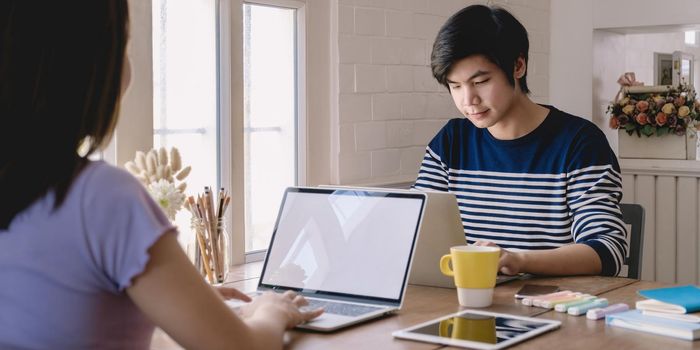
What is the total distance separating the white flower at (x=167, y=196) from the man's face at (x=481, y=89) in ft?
2.63

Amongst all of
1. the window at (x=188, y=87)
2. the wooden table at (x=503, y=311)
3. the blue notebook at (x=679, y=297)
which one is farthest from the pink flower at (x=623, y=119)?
the blue notebook at (x=679, y=297)

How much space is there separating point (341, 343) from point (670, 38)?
5.56m

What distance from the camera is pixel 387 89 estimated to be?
332 centimetres

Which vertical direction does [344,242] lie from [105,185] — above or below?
below

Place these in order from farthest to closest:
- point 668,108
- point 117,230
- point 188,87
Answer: point 668,108 < point 188,87 < point 117,230

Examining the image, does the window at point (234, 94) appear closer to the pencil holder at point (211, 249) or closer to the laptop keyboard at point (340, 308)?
the pencil holder at point (211, 249)

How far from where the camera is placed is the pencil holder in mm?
2025

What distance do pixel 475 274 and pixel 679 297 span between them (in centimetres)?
37

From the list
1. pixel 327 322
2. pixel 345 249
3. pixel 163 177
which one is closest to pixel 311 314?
pixel 327 322

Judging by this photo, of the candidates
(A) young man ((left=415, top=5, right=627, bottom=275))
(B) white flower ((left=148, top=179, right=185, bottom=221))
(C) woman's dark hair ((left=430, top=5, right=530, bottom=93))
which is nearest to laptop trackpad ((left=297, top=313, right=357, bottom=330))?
(B) white flower ((left=148, top=179, right=185, bottom=221))

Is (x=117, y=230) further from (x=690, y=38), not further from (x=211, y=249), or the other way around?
→ (x=690, y=38)

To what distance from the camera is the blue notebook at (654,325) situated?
1456mm

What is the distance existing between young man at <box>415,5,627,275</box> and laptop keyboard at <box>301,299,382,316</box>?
69 centimetres

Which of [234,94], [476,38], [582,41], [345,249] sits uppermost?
[582,41]
